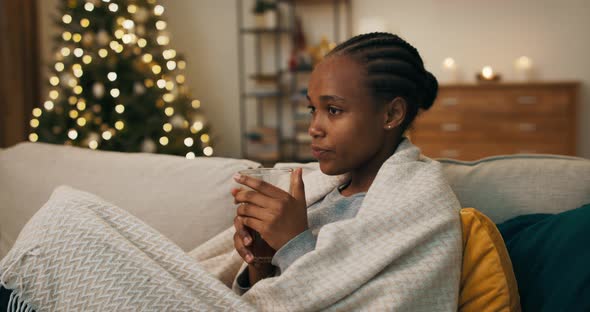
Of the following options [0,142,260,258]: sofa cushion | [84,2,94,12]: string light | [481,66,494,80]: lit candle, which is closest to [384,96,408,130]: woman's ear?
[0,142,260,258]: sofa cushion

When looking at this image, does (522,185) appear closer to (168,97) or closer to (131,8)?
(168,97)

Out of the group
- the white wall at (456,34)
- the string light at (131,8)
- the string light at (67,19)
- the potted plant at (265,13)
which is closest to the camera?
the string light at (67,19)

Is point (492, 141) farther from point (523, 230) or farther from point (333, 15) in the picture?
point (523, 230)

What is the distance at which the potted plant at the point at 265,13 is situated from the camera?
5207 millimetres

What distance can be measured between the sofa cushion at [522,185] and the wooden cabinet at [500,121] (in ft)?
10.1

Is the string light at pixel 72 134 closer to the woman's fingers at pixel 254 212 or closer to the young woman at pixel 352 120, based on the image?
the young woman at pixel 352 120

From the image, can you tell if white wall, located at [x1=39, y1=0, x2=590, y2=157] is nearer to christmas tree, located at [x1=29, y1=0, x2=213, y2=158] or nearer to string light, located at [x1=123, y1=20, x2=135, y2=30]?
christmas tree, located at [x1=29, y1=0, x2=213, y2=158]

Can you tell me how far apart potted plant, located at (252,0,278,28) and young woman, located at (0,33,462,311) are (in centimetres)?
418

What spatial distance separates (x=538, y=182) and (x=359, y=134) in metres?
0.46

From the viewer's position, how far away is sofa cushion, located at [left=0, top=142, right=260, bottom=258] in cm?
156

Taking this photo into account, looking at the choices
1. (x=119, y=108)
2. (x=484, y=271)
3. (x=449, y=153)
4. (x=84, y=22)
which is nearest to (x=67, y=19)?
(x=84, y=22)

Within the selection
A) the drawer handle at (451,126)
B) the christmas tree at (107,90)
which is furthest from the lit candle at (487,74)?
the christmas tree at (107,90)

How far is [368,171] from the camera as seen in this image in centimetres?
126

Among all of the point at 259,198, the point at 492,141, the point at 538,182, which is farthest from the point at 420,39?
the point at 259,198
